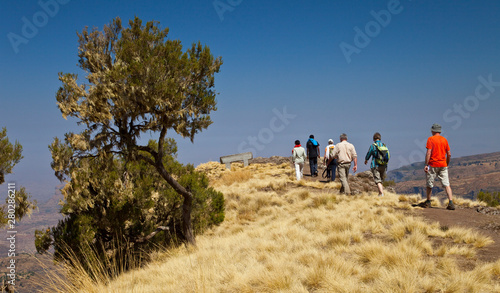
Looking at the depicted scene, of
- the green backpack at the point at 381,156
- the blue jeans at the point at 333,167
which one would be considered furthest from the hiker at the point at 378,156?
the blue jeans at the point at 333,167

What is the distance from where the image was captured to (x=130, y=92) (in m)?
7.96

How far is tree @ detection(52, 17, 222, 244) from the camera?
311 inches

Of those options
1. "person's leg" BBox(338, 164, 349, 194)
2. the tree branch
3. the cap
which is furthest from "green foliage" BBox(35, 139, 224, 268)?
the cap

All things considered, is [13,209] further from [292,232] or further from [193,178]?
[292,232]

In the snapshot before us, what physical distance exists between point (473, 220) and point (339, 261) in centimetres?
621

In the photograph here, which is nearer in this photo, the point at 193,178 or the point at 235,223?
the point at 193,178

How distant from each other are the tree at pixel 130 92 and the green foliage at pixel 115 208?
51 cm

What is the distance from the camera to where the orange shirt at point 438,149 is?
9962mm

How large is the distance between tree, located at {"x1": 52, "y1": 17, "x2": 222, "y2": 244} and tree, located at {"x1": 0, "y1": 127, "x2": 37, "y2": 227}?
1.53m

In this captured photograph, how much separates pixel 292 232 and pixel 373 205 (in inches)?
170

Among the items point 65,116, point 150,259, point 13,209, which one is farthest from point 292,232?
point 13,209

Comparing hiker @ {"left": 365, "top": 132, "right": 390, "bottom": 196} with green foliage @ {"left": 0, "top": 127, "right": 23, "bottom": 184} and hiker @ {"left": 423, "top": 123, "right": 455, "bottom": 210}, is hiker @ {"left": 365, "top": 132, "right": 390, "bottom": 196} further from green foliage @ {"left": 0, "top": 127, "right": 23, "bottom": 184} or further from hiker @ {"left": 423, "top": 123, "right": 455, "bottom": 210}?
green foliage @ {"left": 0, "top": 127, "right": 23, "bottom": 184}

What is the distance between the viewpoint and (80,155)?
8531mm

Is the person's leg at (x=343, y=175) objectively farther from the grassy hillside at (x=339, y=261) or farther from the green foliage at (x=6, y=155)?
the green foliage at (x=6, y=155)
